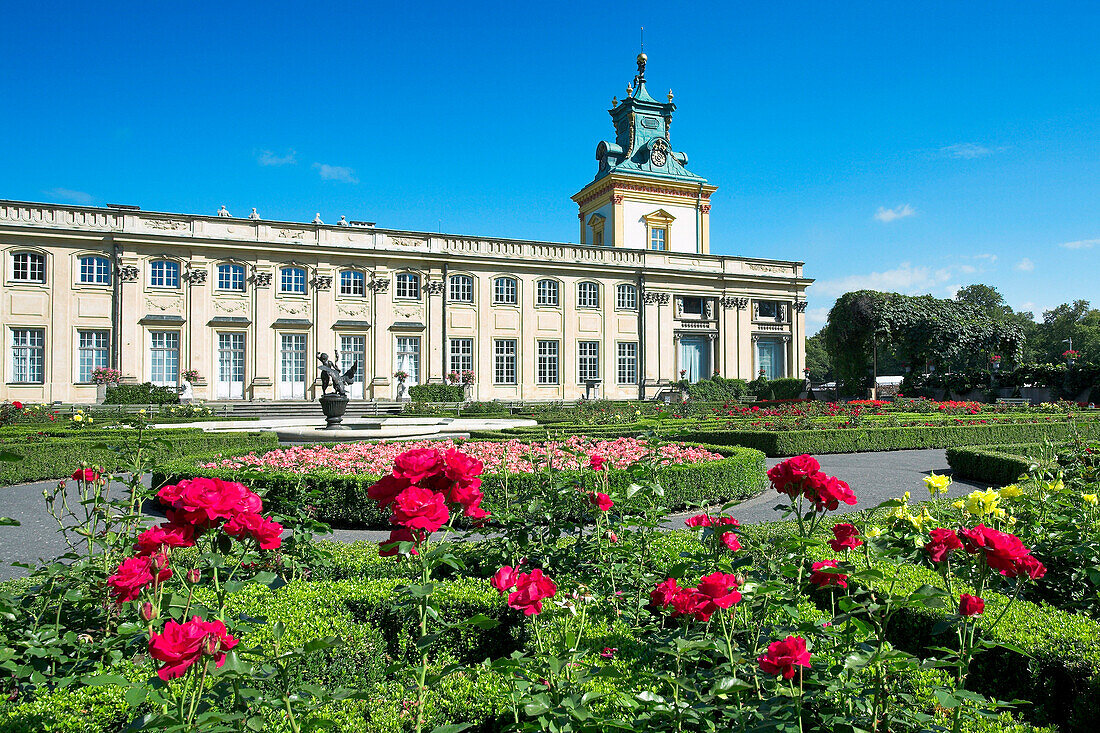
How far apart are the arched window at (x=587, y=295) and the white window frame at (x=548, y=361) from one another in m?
2.47

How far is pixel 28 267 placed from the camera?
2608cm

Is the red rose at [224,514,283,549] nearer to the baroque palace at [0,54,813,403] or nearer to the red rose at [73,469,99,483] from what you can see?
the red rose at [73,469,99,483]

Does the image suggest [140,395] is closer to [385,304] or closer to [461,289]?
[385,304]

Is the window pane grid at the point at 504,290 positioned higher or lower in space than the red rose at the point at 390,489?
higher

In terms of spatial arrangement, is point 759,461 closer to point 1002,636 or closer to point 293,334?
point 1002,636

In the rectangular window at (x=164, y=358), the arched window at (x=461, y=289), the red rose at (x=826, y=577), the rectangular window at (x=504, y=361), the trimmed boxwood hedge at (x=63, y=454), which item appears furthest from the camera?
the rectangular window at (x=504, y=361)

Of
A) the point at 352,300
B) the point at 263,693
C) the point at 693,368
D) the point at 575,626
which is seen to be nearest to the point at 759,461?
the point at 575,626

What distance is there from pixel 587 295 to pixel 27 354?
80.2 ft

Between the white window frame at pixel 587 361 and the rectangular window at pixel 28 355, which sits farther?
the white window frame at pixel 587 361

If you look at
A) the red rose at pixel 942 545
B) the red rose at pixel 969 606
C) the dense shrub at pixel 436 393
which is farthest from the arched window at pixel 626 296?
the red rose at pixel 969 606

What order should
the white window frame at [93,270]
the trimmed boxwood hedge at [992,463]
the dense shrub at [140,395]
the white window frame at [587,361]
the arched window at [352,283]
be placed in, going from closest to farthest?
1. the trimmed boxwood hedge at [992,463]
2. the dense shrub at [140,395]
3. the white window frame at [93,270]
4. the arched window at [352,283]
5. the white window frame at [587,361]

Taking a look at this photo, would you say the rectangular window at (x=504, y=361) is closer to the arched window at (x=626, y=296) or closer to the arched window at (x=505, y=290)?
the arched window at (x=505, y=290)

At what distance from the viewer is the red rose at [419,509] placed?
2.01 metres

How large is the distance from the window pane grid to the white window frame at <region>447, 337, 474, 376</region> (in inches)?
102
